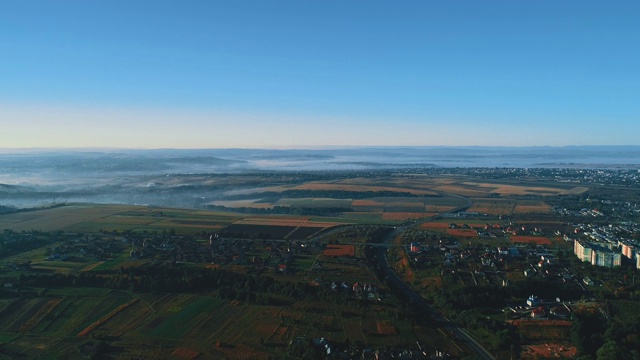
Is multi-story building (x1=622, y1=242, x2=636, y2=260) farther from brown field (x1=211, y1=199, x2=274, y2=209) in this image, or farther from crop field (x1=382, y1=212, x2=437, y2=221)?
brown field (x1=211, y1=199, x2=274, y2=209)

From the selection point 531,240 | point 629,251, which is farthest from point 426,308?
point 531,240

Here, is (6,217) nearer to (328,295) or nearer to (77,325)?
(77,325)

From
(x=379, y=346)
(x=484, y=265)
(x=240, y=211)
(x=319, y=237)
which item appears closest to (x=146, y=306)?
(x=379, y=346)

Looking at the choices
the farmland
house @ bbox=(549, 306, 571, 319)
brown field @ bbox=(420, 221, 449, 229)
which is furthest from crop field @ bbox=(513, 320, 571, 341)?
brown field @ bbox=(420, 221, 449, 229)

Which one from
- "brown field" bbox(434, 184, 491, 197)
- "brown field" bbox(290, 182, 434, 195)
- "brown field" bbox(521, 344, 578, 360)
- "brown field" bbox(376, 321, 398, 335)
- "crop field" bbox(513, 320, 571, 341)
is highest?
"brown field" bbox(290, 182, 434, 195)

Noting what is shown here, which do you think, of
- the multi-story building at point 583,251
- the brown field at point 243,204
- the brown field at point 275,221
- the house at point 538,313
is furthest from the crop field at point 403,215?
the house at point 538,313

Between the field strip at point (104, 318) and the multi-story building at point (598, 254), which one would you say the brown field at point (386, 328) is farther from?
the multi-story building at point (598, 254)
